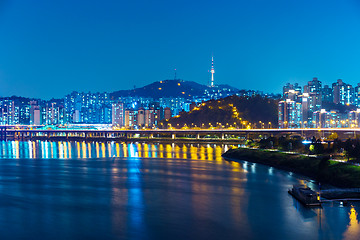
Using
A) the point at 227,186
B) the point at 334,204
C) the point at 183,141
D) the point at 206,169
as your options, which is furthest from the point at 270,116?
the point at 334,204

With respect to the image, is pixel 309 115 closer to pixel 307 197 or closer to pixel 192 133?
pixel 192 133

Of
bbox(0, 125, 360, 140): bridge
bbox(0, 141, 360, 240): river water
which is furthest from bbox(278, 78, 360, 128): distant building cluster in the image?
bbox(0, 141, 360, 240): river water

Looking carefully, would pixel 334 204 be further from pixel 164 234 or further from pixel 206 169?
pixel 206 169

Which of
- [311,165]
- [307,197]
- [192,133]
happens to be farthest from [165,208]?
[192,133]

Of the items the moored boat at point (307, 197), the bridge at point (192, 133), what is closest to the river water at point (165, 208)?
the moored boat at point (307, 197)

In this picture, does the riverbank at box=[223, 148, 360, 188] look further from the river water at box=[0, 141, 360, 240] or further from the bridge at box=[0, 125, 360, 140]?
the bridge at box=[0, 125, 360, 140]

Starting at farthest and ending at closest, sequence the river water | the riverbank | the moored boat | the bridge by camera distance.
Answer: the bridge
the riverbank
the moored boat
the river water
